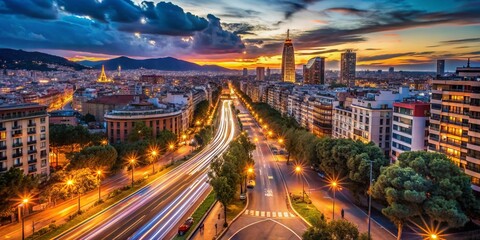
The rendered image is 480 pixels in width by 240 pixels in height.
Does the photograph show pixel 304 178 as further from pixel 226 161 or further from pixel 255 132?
pixel 255 132

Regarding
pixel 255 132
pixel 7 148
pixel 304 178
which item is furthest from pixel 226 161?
pixel 255 132

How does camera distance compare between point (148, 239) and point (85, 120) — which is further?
point (85, 120)

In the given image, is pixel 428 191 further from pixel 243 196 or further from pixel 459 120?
pixel 243 196

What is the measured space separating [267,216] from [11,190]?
3328cm

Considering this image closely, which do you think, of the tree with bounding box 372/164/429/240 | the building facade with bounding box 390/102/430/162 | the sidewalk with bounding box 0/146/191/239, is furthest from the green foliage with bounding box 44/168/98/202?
the building facade with bounding box 390/102/430/162

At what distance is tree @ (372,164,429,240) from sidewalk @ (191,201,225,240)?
65.1 feet

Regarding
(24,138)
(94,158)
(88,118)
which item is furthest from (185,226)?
(88,118)

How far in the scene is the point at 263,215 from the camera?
5244cm

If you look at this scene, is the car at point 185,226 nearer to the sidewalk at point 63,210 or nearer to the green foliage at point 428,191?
the sidewalk at point 63,210

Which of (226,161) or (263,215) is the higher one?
(226,161)

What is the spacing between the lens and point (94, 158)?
214 ft

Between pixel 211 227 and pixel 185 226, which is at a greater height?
pixel 185 226

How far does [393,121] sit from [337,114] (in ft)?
81.7

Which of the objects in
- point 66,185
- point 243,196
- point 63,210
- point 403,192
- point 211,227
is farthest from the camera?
point 243,196
